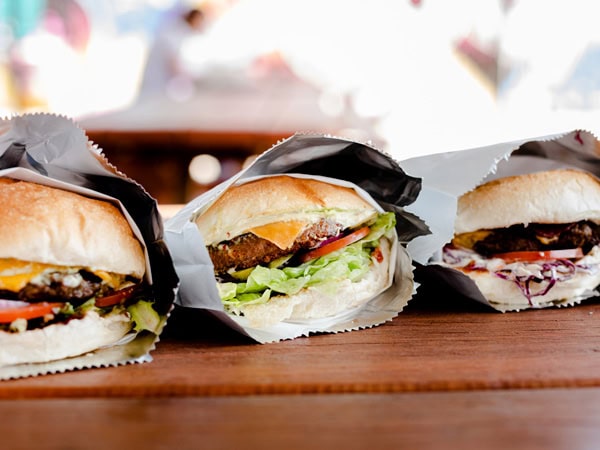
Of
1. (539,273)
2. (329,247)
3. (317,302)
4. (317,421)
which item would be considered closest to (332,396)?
(317,421)

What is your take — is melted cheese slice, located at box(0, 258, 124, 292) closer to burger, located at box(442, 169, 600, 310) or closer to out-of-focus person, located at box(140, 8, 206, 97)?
burger, located at box(442, 169, 600, 310)

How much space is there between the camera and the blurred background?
5.01 metres

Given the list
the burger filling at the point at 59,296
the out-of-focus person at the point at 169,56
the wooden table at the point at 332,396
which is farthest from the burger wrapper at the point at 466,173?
the out-of-focus person at the point at 169,56

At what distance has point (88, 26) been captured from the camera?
197 inches

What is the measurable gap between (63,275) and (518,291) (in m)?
1.01

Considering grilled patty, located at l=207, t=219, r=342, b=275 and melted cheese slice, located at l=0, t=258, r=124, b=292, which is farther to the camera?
grilled patty, located at l=207, t=219, r=342, b=275

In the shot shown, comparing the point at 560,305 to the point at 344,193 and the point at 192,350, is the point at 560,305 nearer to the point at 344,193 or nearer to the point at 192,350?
the point at 344,193

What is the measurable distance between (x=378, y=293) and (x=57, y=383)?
736mm

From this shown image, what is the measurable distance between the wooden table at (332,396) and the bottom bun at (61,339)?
7 centimetres

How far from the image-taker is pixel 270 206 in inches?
51.9

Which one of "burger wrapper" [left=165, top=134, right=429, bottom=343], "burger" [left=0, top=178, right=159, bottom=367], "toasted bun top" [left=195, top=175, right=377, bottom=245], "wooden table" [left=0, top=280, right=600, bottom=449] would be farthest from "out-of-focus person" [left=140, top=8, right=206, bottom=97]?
"wooden table" [left=0, top=280, right=600, bottom=449]

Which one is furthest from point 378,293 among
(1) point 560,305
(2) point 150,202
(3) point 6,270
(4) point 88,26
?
(4) point 88,26

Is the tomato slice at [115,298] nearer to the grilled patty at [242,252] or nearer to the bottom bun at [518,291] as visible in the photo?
the grilled patty at [242,252]

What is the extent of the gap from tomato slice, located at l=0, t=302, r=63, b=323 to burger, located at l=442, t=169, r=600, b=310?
2.99 feet
